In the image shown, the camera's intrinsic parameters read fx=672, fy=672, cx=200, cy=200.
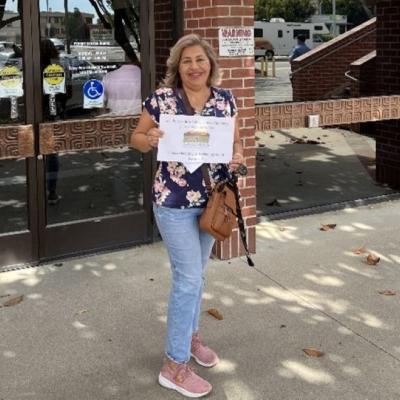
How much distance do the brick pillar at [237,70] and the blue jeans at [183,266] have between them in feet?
6.58

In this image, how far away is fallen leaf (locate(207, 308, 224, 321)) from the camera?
4.24m

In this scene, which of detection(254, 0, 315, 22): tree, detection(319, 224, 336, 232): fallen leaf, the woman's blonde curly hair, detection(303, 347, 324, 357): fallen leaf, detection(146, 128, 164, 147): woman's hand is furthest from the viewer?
detection(254, 0, 315, 22): tree

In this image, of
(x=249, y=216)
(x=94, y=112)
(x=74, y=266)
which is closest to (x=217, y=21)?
(x=94, y=112)

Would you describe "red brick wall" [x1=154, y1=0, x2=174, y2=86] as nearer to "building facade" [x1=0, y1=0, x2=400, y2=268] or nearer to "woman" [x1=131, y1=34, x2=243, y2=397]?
"building facade" [x1=0, y1=0, x2=400, y2=268]

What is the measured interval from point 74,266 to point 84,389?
1.87 metres

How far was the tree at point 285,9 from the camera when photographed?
70.9m

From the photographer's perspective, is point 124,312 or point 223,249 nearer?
point 124,312

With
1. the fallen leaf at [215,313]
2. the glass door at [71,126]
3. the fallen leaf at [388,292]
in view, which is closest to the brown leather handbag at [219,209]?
the fallen leaf at [215,313]

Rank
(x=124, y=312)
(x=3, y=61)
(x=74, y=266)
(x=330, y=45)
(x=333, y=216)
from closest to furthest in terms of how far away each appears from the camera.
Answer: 1. (x=124, y=312)
2. (x=3, y=61)
3. (x=74, y=266)
4. (x=333, y=216)
5. (x=330, y=45)

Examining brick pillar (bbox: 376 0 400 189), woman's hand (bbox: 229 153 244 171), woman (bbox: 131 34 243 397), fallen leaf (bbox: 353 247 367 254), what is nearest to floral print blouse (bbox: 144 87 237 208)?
woman (bbox: 131 34 243 397)

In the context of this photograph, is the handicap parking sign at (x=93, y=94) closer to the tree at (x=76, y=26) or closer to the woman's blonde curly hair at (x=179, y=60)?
the tree at (x=76, y=26)

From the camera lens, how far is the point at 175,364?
11.0ft

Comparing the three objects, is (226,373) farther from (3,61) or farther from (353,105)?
(353,105)

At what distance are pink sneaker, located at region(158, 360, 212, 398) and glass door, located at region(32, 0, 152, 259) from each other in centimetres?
214
